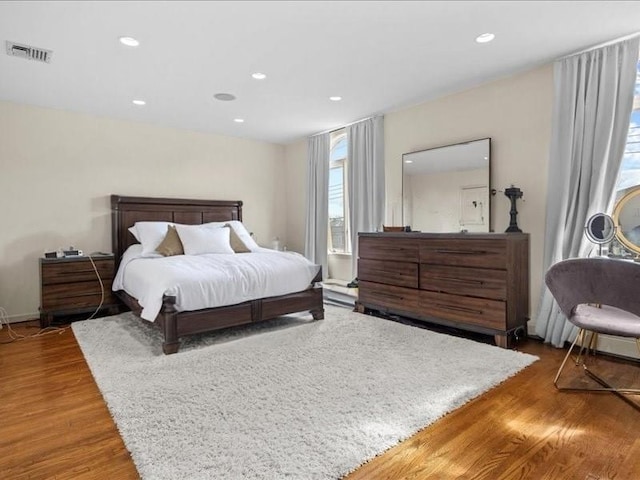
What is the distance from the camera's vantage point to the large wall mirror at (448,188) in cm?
365

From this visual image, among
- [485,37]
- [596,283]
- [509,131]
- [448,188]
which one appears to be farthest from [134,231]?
[596,283]

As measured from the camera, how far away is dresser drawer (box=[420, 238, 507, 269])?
10.0 feet

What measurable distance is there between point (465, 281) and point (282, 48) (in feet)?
7.96

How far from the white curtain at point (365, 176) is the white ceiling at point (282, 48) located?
0.48 meters

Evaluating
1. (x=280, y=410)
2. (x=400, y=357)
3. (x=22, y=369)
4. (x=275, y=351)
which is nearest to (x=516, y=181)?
(x=400, y=357)

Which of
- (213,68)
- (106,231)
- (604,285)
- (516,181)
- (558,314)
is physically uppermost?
(213,68)

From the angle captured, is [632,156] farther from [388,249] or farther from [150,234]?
[150,234]

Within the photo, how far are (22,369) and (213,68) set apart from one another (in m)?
2.74

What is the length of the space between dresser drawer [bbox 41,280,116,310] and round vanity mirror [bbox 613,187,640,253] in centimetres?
488

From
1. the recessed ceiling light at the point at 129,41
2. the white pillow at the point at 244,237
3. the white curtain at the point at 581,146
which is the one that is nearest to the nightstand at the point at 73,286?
the white pillow at the point at 244,237

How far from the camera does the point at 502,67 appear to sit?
128 inches

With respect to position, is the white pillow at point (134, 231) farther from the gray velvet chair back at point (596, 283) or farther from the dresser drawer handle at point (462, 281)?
the gray velvet chair back at point (596, 283)

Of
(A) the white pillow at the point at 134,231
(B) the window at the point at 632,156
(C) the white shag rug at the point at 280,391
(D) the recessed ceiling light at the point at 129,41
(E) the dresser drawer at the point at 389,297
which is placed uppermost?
(D) the recessed ceiling light at the point at 129,41

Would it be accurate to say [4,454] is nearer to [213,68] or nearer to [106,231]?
[213,68]
